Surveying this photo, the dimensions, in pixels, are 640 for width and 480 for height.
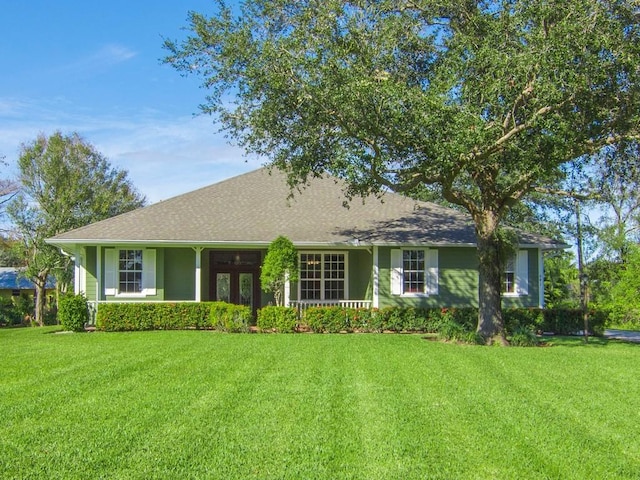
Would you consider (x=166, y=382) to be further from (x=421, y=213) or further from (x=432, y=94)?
(x=421, y=213)

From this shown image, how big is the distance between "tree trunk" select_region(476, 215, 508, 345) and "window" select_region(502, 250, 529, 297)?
5.04 meters

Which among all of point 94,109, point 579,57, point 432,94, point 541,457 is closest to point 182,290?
point 94,109

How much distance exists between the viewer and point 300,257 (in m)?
20.2

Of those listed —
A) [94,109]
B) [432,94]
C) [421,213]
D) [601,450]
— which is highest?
[94,109]

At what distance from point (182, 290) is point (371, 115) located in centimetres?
1026

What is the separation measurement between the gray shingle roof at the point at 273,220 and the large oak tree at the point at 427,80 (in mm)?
4311

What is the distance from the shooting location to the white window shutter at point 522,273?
20.3 metres

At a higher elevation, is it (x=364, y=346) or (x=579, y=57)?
(x=579, y=57)

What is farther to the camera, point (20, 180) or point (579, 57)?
point (20, 180)

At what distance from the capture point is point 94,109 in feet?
67.4

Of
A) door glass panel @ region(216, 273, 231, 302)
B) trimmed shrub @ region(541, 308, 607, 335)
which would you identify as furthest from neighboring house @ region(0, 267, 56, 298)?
trimmed shrub @ region(541, 308, 607, 335)

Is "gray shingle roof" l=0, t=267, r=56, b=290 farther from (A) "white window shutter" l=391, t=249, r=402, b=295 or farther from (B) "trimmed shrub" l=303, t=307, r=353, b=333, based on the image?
(A) "white window shutter" l=391, t=249, r=402, b=295

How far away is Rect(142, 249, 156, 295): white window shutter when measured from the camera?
1928 cm

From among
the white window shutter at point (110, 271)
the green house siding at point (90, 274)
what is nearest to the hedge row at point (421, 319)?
the white window shutter at point (110, 271)
